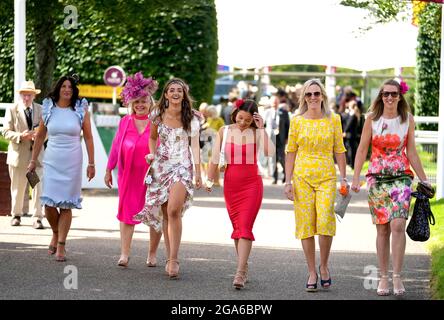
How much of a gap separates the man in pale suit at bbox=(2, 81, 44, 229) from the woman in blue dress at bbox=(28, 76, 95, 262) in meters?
2.59

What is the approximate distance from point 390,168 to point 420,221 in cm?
50

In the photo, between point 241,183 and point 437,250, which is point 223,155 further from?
point 437,250

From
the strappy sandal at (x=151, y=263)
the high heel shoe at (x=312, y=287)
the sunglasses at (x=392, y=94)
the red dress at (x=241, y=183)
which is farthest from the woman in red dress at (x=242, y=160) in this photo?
the strappy sandal at (x=151, y=263)

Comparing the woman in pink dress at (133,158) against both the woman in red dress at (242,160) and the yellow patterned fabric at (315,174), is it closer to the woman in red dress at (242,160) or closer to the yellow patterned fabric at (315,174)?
the woman in red dress at (242,160)

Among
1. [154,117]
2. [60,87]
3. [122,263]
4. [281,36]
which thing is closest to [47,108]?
[60,87]

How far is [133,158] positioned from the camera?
38.4ft

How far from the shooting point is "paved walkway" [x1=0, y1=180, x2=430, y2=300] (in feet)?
32.3

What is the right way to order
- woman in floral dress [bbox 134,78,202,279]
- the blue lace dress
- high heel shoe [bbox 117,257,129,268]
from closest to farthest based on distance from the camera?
woman in floral dress [bbox 134,78,202,279]
high heel shoe [bbox 117,257,129,268]
the blue lace dress

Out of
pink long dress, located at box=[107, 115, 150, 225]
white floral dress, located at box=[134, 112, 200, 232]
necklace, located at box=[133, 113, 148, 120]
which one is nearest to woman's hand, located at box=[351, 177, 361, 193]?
white floral dress, located at box=[134, 112, 200, 232]

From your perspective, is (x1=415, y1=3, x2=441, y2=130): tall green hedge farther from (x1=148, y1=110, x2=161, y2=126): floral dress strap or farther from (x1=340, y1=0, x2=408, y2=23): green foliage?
(x1=148, y1=110, x2=161, y2=126): floral dress strap

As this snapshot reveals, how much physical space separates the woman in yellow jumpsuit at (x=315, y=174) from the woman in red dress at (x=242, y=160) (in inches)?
15.2

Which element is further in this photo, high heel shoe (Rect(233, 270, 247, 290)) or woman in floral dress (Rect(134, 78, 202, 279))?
woman in floral dress (Rect(134, 78, 202, 279))

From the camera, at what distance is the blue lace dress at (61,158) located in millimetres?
12039
